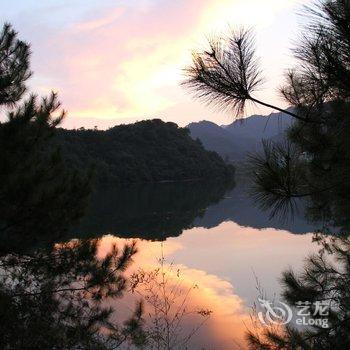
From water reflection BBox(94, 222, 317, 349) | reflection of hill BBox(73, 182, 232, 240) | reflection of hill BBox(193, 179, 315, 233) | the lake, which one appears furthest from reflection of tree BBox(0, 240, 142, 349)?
reflection of hill BBox(193, 179, 315, 233)

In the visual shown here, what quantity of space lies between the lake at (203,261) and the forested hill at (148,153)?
34.7 m

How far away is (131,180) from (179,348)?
60150mm

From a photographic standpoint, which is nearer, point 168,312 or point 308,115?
point 308,115

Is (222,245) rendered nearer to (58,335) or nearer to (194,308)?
(194,308)

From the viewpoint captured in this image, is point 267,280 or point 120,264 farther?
point 267,280

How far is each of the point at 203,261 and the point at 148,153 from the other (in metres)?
58.9

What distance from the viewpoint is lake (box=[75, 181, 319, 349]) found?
7754 mm

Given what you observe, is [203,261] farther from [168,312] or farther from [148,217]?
[148,217]

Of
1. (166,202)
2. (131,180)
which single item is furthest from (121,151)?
(166,202)

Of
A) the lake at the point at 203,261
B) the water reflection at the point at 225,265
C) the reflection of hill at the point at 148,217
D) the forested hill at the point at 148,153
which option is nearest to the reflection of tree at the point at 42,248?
the lake at the point at 203,261

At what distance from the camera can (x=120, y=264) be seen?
5336 mm

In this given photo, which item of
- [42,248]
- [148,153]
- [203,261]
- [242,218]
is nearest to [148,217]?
[242,218]

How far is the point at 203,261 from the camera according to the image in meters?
14.4

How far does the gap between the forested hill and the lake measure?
34.7m
